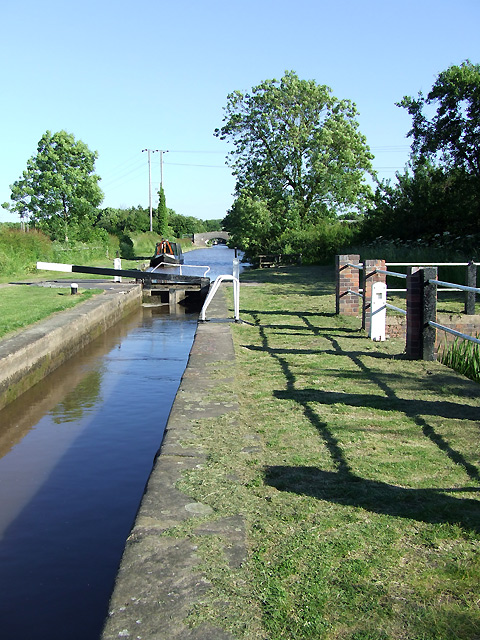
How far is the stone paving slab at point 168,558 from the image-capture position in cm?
224

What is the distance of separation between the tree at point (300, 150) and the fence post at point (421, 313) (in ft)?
95.8

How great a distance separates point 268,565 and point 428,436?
213cm

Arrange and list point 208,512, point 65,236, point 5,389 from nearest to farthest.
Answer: point 208,512 → point 5,389 → point 65,236

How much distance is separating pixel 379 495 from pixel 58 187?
41.0m

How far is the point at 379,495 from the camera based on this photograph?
11.1ft

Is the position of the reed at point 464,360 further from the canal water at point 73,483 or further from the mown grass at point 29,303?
the mown grass at point 29,303

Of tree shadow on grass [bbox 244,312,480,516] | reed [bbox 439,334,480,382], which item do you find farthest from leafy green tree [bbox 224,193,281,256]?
tree shadow on grass [bbox 244,312,480,516]

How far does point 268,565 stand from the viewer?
265 centimetres

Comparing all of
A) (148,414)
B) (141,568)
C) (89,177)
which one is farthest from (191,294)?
(89,177)

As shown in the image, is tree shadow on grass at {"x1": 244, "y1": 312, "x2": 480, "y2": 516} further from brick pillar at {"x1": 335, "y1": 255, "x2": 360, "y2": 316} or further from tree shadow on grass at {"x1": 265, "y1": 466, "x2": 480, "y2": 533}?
brick pillar at {"x1": 335, "y1": 255, "x2": 360, "y2": 316}

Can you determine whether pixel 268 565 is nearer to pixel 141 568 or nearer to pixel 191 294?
pixel 141 568

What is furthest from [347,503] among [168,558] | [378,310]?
[378,310]

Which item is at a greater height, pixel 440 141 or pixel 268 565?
pixel 440 141

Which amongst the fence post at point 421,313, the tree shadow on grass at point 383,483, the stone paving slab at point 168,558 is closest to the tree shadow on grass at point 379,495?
the tree shadow on grass at point 383,483
